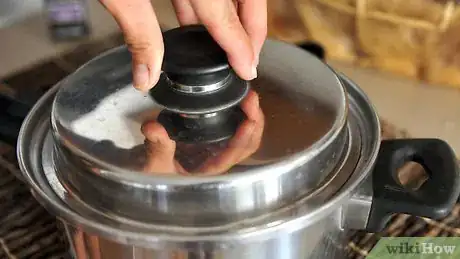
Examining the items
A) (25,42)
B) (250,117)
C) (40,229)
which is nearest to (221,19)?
(250,117)

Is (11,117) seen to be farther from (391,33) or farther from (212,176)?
(391,33)

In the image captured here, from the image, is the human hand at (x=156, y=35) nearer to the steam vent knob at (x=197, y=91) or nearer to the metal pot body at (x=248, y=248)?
the steam vent knob at (x=197, y=91)

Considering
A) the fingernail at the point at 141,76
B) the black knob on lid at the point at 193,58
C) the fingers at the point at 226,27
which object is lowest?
the fingernail at the point at 141,76

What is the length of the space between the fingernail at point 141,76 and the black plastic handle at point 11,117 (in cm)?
A: 17

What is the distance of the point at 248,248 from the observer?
1.48 ft

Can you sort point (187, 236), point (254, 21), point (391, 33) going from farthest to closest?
point (391, 33), point (254, 21), point (187, 236)

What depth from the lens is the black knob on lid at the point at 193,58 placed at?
1.52 ft

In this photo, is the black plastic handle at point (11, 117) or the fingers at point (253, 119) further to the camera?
the black plastic handle at point (11, 117)

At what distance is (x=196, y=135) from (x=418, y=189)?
175 millimetres

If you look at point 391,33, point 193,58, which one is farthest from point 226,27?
point 391,33

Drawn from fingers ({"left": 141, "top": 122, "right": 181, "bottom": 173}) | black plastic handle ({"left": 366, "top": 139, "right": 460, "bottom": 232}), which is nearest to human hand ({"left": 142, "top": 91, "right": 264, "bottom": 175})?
fingers ({"left": 141, "top": 122, "right": 181, "bottom": 173})

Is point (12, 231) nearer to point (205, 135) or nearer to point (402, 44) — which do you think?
point (205, 135)

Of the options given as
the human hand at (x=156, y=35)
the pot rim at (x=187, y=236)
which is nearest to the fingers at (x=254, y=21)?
the human hand at (x=156, y=35)

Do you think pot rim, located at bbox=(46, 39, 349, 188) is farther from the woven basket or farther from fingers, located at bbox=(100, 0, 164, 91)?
the woven basket
